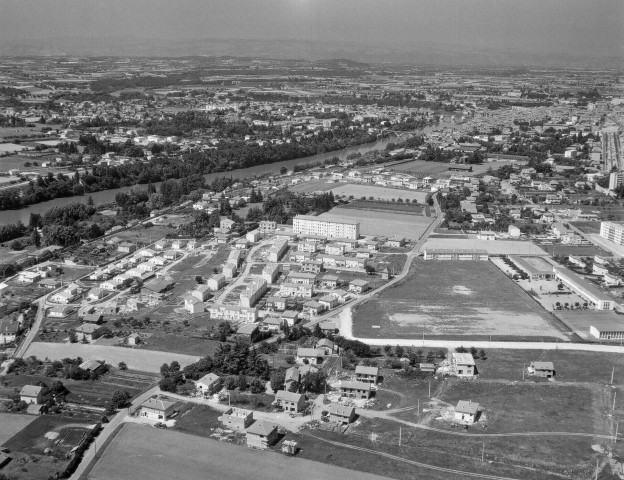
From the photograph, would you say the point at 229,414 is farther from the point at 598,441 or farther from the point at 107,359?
the point at 598,441

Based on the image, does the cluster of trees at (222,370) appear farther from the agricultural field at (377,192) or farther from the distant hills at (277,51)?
the distant hills at (277,51)

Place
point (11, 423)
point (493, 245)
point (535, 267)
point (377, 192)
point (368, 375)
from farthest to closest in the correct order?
point (377, 192) → point (493, 245) → point (535, 267) → point (368, 375) → point (11, 423)

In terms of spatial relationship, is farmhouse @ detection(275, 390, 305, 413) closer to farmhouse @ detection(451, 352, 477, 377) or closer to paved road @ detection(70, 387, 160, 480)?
paved road @ detection(70, 387, 160, 480)

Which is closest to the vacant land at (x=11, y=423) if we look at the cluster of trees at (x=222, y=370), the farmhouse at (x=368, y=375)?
the cluster of trees at (x=222, y=370)

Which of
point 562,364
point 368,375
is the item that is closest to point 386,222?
point 562,364

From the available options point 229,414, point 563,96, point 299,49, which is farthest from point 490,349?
point 299,49

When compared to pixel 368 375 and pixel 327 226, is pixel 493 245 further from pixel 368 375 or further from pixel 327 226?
pixel 368 375
